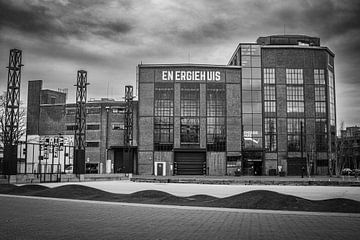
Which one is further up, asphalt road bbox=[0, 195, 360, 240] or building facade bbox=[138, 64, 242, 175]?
building facade bbox=[138, 64, 242, 175]

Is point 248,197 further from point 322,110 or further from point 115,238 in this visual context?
point 322,110

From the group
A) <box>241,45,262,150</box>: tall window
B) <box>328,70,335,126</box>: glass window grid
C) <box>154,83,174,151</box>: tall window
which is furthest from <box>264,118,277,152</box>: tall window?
<box>154,83,174,151</box>: tall window

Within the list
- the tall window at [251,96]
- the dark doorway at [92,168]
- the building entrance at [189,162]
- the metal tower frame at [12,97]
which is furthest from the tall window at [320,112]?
the metal tower frame at [12,97]

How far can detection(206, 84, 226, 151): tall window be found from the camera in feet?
243

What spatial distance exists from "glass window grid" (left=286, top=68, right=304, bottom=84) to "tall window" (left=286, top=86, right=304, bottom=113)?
3.89ft

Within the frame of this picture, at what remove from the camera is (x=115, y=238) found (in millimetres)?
9797

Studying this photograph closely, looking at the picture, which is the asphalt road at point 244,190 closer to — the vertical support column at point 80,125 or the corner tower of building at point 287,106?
the vertical support column at point 80,125

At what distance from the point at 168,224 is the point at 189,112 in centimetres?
6319

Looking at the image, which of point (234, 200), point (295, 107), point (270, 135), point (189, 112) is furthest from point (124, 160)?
point (234, 200)

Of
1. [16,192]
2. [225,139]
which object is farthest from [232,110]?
[16,192]

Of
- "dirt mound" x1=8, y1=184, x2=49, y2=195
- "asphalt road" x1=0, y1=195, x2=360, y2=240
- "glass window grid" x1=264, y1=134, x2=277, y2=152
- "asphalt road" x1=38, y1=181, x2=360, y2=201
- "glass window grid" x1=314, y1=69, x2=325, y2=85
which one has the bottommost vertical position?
"asphalt road" x1=38, y1=181, x2=360, y2=201

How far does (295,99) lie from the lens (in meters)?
76.6

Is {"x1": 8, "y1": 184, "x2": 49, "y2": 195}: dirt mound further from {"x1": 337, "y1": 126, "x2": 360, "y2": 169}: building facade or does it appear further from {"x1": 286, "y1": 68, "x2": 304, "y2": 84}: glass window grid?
{"x1": 337, "y1": 126, "x2": 360, "y2": 169}: building facade

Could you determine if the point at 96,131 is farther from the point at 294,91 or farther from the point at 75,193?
the point at 75,193
